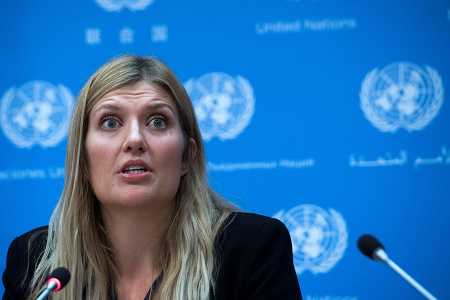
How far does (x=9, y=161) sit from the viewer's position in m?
2.87

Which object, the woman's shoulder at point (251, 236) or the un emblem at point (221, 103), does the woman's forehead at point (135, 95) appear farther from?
the un emblem at point (221, 103)

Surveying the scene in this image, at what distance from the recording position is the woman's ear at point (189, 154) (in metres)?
2.05

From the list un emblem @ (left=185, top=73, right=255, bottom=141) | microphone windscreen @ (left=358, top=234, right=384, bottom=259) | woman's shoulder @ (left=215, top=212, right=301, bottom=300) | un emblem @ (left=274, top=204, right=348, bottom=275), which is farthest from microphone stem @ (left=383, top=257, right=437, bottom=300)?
un emblem @ (left=185, top=73, right=255, bottom=141)

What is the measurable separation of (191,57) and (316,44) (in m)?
0.56

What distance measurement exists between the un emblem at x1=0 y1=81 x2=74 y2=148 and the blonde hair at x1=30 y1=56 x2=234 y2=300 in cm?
90

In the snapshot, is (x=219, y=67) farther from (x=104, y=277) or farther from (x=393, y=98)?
(x=104, y=277)

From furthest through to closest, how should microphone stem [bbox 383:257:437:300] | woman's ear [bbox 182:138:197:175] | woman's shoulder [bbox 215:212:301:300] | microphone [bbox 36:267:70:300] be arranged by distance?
woman's ear [bbox 182:138:197:175] → woman's shoulder [bbox 215:212:301:300] → microphone [bbox 36:267:70:300] → microphone stem [bbox 383:257:437:300]

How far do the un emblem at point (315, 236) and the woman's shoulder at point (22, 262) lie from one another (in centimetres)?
107

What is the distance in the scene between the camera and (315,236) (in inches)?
108

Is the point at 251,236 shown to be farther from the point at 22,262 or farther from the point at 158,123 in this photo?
the point at 22,262

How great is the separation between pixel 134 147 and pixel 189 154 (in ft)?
0.92

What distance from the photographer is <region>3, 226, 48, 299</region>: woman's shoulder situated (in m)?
2.01

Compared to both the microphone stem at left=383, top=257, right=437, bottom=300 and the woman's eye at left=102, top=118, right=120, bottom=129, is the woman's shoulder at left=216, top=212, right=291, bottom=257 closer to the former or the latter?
the woman's eye at left=102, top=118, right=120, bottom=129

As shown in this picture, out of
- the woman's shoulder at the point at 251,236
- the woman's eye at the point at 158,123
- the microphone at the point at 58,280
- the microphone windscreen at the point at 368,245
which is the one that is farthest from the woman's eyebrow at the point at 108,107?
the microphone windscreen at the point at 368,245
